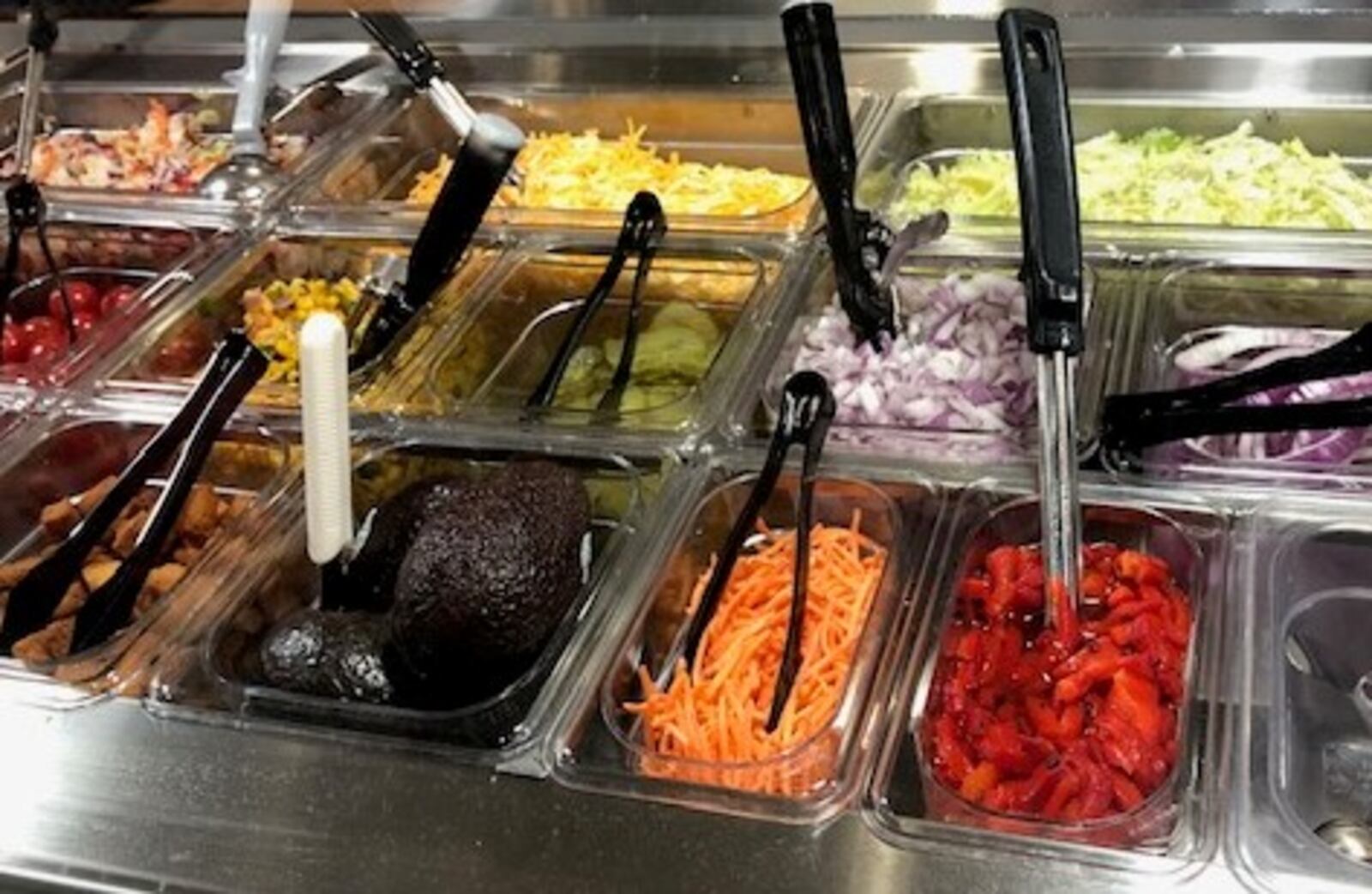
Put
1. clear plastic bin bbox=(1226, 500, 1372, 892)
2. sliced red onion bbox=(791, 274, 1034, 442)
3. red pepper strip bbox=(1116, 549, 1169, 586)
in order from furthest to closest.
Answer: sliced red onion bbox=(791, 274, 1034, 442), red pepper strip bbox=(1116, 549, 1169, 586), clear plastic bin bbox=(1226, 500, 1372, 892)

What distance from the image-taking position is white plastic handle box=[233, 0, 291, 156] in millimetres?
2699

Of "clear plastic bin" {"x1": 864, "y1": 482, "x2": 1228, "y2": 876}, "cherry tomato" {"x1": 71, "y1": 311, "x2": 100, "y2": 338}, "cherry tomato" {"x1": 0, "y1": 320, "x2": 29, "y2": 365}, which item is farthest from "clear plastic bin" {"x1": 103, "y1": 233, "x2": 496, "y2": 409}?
"clear plastic bin" {"x1": 864, "y1": 482, "x2": 1228, "y2": 876}

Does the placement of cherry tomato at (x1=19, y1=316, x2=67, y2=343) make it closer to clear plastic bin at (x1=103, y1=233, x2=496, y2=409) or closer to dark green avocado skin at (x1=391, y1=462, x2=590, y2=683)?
clear plastic bin at (x1=103, y1=233, x2=496, y2=409)

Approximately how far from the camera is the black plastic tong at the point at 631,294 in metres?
2.15

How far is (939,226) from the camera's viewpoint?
2.14 meters

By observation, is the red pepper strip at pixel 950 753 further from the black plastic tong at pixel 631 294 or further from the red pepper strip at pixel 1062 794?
the black plastic tong at pixel 631 294

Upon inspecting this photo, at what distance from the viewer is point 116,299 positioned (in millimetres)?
2496

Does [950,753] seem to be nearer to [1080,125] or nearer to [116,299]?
[1080,125]

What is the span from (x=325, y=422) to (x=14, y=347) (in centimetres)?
113

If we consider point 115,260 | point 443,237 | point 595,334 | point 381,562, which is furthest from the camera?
point 115,260

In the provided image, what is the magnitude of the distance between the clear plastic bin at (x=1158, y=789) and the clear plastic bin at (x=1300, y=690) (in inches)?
1.2

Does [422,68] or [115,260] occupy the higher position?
[422,68]

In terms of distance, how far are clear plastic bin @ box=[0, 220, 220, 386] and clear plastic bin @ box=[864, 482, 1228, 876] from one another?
4.35ft

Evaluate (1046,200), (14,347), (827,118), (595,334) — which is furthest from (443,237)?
(1046,200)
